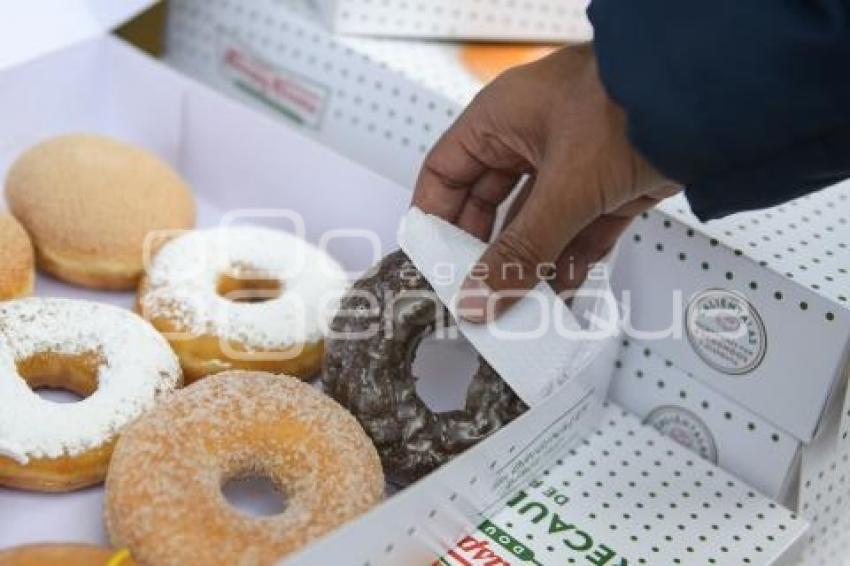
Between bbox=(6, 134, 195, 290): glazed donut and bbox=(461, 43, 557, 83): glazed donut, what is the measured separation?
0.40 meters

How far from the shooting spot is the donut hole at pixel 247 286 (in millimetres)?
1297

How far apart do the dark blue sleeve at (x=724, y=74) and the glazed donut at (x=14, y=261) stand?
68 centimetres

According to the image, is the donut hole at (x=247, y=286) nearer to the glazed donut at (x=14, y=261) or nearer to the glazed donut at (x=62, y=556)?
the glazed donut at (x=14, y=261)

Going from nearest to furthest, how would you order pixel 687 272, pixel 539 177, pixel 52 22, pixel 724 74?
pixel 724 74 → pixel 539 177 → pixel 687 272 → pixel 52 22

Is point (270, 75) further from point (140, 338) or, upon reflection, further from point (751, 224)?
point (751, 224)

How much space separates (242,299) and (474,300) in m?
0.40

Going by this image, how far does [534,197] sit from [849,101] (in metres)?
0.25

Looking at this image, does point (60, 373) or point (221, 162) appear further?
point (221, 162)

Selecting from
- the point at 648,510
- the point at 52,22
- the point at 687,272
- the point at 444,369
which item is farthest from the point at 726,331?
the point at 52,22

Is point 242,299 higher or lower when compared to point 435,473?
lower

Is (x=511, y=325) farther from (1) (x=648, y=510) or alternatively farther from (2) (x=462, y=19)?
(2) (x=462, y=19)

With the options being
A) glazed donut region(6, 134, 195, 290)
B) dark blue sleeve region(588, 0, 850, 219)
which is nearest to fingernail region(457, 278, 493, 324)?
dark blue sleeve region(588, 0, 850, 219)

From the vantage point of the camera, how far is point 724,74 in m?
0.83

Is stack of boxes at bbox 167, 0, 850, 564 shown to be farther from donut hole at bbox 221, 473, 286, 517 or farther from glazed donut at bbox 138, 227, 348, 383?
donut hole at bbox 221, 473, 286, 517
